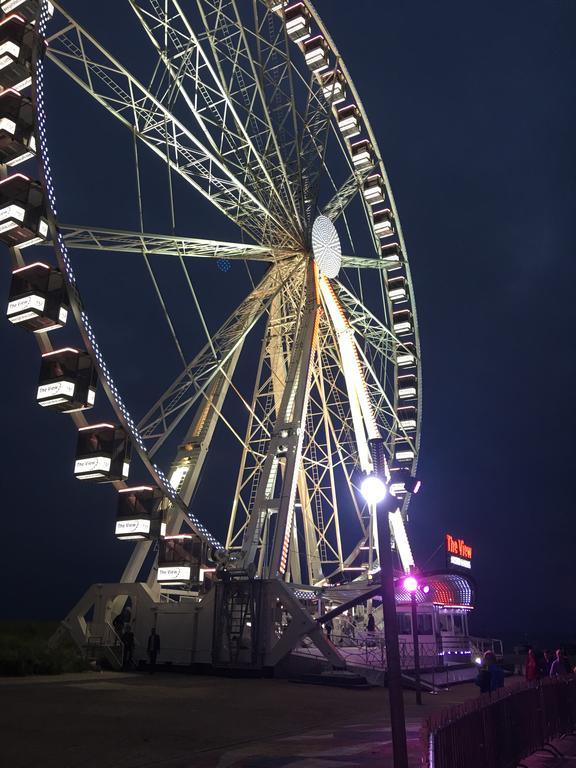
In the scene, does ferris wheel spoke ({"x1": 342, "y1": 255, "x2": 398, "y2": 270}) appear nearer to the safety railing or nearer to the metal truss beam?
the metal truss beam

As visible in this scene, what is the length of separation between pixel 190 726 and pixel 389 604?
5.25 m

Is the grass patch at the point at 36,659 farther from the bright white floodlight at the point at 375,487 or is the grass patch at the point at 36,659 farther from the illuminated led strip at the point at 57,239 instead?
the bright white floodlight at the point at 375,487

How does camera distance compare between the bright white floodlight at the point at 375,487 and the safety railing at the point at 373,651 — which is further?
the safety railing at the point at 373,651

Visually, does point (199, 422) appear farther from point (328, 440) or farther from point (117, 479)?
point (117, 479)

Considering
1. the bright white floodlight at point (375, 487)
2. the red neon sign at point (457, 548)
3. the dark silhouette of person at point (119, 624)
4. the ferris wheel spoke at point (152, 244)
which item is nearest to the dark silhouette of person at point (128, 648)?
the dark silhouette of person at point (119, 624)

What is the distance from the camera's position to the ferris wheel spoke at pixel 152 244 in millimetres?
20414

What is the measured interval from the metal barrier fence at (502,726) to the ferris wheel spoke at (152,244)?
53.5ft

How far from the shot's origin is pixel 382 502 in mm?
8367

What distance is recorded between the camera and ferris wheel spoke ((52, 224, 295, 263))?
67.0 ft

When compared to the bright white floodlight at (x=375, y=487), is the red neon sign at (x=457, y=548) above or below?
above

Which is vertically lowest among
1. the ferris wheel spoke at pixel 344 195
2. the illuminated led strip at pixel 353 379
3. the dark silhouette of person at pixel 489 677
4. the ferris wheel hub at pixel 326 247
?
the dark silhouette of person at pixel 489 677

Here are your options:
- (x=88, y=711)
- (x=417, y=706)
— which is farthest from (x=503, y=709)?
(x=417, y=706)

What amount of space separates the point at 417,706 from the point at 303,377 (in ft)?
41.7

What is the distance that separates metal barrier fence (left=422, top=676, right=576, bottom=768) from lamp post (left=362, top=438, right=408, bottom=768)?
21.0 inches
